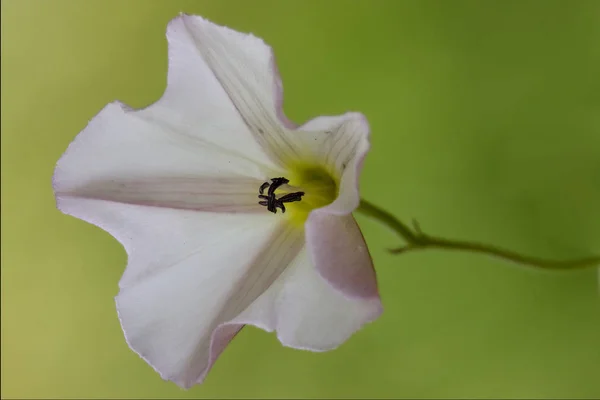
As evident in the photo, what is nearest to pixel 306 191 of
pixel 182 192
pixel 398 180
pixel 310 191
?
pixel 310 191

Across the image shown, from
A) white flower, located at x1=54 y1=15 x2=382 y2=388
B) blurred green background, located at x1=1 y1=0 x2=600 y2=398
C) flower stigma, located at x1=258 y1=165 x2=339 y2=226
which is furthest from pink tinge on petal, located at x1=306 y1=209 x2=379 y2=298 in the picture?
blurred green background, located at x1=1 y1=0 x2=600 y2=398

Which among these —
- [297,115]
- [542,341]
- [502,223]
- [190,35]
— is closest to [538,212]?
[502,223]

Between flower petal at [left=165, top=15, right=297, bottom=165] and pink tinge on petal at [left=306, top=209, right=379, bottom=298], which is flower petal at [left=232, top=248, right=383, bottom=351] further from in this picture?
flower petal at [left=165, top=15, right=297, bottom=165]

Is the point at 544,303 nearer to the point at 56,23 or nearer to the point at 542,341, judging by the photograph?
the point at 542,341

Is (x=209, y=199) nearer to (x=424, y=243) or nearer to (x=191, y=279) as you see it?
(x=191, y=279)

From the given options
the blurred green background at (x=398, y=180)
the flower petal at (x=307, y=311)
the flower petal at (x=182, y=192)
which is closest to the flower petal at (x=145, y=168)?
the flower petal at (x=182, y=192)

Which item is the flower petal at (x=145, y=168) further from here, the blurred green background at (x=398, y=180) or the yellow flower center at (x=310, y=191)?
the blurred green background at (x=398, y=180)

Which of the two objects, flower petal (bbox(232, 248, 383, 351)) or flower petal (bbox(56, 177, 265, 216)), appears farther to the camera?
flower petal (bbox(56, 177, 265, 216))

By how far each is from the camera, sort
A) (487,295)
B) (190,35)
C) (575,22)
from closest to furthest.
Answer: (190,35) → (575,22) → (487,295)
